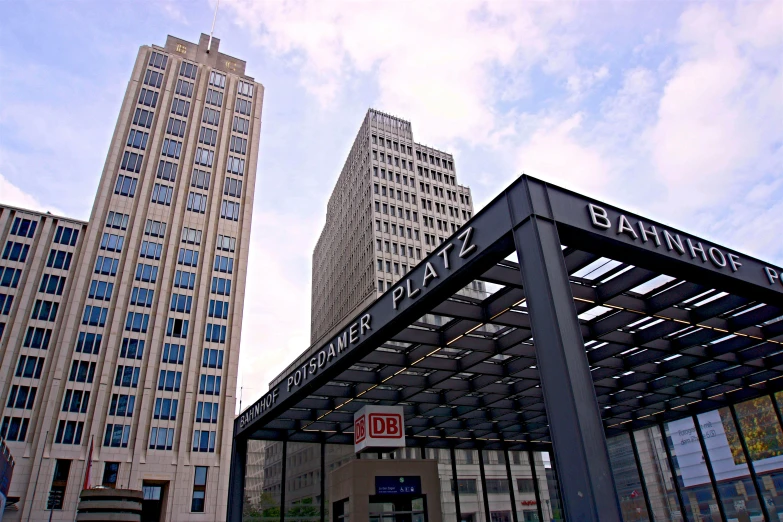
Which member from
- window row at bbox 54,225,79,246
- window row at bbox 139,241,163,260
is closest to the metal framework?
window row at bbox 139,241,163,260

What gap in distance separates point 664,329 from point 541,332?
36.4 feet

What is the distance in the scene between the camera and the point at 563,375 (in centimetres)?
908

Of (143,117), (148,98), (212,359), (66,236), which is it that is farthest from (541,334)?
(148,98)

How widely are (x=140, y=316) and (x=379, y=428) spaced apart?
5248 cm

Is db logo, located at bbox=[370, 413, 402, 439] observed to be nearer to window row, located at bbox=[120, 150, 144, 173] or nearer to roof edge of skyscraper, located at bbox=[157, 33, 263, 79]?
window row, located at bbox=[120, 150, 144, 173]

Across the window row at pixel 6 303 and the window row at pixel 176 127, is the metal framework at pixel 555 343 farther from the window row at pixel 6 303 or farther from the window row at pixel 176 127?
the window row at pixel 176 127

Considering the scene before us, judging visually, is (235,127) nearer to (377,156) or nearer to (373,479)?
(377,156)

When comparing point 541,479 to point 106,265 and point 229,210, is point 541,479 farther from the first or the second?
point 106,265

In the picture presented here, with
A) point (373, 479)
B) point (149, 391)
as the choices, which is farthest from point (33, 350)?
point (373, 479)

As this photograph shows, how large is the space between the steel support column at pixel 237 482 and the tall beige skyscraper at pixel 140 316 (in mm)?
40342

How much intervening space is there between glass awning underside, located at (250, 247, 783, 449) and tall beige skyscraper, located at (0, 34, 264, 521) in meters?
39.8

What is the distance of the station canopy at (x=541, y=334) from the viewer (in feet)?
36.8

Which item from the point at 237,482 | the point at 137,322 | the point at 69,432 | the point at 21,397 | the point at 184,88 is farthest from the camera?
the point at 184,88

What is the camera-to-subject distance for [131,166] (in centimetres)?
7275
